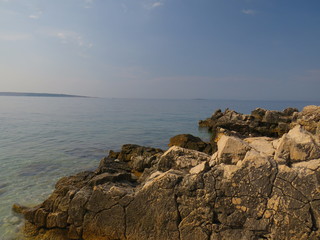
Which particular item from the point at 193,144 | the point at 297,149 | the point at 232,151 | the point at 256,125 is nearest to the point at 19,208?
the point at 232,151

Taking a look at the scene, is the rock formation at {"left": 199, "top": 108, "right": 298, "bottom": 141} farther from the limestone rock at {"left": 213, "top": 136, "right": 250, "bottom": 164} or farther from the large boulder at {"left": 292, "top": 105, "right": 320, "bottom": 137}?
the limestone rock at {"left": 213, "top": 136, "right": 250, "bottom": 164}

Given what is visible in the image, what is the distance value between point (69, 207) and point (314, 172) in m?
8.20

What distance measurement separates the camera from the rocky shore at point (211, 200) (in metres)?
6.69

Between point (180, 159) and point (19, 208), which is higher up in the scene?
point (180, 159)

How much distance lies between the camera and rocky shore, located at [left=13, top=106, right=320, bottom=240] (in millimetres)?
6688

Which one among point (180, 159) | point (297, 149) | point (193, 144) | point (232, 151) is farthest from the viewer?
point (193, 144)

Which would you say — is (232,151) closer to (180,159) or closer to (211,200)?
(211,200)

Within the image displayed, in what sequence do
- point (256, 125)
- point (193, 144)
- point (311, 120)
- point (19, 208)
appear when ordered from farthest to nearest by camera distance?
point (256, 125)
point (311, 120)
point (193, 144)
point (19, 208)

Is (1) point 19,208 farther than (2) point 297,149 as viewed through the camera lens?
Yes

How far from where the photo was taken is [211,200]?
725 cm

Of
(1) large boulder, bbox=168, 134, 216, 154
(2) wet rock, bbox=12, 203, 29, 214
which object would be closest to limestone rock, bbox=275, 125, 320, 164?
(2) wet rock, bbox=12, 203, 29, 214

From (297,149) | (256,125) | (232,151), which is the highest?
(297,149)

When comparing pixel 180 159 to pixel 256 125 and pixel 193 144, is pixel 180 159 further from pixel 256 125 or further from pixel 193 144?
pixel 256 125

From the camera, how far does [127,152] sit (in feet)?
65.4
